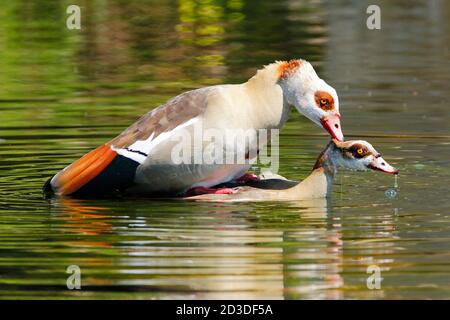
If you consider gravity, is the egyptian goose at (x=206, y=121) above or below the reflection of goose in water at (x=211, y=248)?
above

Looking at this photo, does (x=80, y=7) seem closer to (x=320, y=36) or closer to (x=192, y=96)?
(x=320, y=36)

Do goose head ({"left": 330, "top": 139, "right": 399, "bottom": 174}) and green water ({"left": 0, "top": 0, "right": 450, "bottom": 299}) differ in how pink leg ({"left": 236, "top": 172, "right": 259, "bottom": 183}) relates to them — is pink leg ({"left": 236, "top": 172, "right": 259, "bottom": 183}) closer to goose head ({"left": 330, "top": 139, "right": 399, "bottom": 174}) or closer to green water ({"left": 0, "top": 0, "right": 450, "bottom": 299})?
green water ({"left": 0, "top": 0, "right": 450, "bottom": 299})

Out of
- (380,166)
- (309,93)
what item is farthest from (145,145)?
(380,166)

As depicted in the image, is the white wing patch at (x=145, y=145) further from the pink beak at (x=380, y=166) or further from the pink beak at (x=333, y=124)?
the pink beak at (x=380, y=166)

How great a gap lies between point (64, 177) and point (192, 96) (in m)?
1.37

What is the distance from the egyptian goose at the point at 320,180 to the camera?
12812 millimetres

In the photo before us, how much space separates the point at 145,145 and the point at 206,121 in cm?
59

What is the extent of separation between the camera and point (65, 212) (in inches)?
488

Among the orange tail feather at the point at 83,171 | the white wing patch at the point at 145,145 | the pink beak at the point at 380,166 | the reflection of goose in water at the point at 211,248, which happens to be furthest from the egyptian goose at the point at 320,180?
the orange tail feather at the point at 83,171

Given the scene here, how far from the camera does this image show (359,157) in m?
13.0

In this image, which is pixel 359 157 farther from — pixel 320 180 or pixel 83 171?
pixel 83 171

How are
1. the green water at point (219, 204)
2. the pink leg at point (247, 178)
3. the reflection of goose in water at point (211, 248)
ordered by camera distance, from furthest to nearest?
the pink leg at point (247, 178), the green water at point (219, 204), the reflection of goose in water at point (211, 248)

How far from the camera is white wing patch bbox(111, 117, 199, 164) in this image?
496 inches
